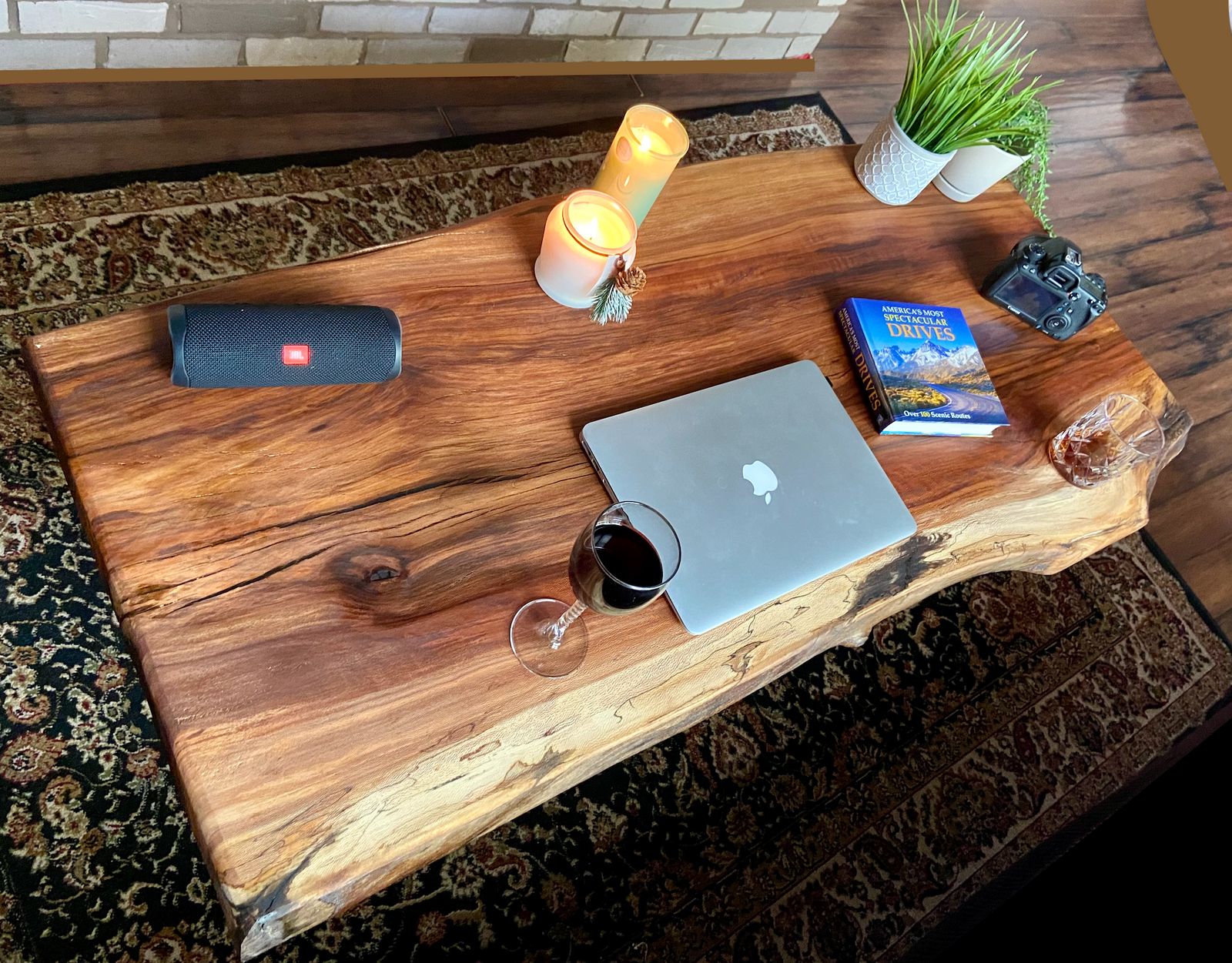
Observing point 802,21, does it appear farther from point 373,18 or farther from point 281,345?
point 281,345

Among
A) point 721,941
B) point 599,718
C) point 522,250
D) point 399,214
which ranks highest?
point 522,250

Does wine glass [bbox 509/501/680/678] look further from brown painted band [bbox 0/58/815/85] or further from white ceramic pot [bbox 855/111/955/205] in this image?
brown painted band [bbox 0/58/815/85]

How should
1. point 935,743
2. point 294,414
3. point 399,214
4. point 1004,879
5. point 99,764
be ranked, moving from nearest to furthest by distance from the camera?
point 294,414, point 99,764, point 1004,879, point 935,743, point 399,214

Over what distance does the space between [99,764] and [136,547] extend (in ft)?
2.01

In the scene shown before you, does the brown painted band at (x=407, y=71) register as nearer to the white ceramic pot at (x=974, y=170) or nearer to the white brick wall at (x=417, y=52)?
the white brick wall at (x=417, y=52)

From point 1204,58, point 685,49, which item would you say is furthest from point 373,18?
point 1204,58

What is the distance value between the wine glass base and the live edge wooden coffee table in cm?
1

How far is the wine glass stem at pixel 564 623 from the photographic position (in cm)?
85

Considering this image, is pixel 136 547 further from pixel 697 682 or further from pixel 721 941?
pixel 721 941

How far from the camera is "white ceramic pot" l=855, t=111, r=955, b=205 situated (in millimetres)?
1325

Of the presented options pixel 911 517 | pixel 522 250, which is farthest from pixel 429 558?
pixel 911 517

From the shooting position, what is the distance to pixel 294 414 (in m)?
0.90

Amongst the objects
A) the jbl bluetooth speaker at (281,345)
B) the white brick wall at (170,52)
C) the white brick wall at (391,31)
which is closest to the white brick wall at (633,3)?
the white brick wall at (391,31)

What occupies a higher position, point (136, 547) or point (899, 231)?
point (899, 231)
